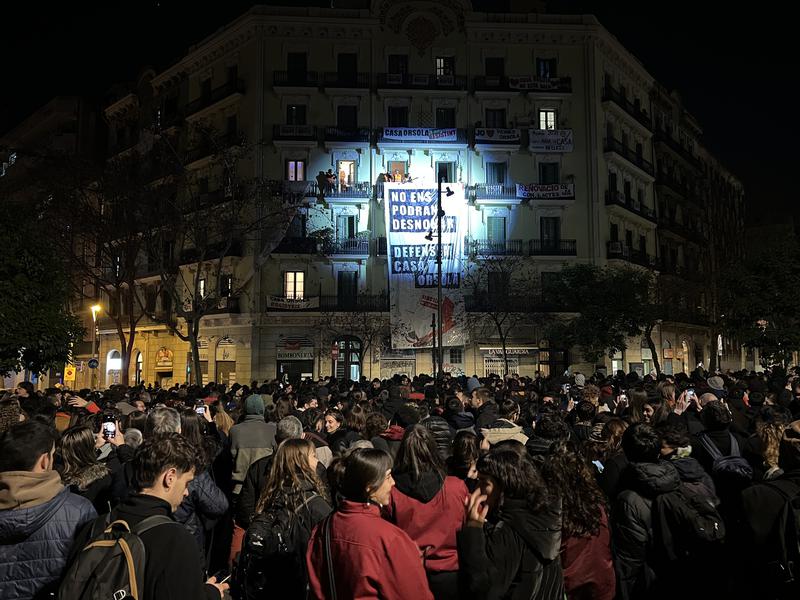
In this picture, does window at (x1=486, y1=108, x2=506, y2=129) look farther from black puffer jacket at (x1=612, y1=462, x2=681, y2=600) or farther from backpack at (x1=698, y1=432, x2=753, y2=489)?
black puffer jacket at (x1=612, y1=462, x2=681, y2=600)

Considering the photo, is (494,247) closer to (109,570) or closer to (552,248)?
(552,248)

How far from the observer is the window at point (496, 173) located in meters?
40.3

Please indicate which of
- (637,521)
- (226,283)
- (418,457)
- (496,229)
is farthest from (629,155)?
(418,457)

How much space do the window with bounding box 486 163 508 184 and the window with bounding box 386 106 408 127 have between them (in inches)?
216

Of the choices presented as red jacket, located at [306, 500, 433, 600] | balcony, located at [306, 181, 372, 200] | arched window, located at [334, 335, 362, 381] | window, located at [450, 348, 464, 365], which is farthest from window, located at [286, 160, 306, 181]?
red jacket, located at [306, 500, 433, 600]

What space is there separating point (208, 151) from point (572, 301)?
22576mm

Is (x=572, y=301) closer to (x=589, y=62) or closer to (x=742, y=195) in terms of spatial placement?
(x=589, y=62)

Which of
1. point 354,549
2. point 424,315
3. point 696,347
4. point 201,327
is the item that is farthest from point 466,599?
point 696,347

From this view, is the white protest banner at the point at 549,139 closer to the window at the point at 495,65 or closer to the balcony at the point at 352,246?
the window at the point at 495,65

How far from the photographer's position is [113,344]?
4731 cm

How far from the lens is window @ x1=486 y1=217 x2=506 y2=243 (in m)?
40.0

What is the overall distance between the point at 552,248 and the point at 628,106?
11.3 metres

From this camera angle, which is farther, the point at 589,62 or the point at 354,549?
the point at 589,62

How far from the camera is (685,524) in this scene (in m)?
4.53
